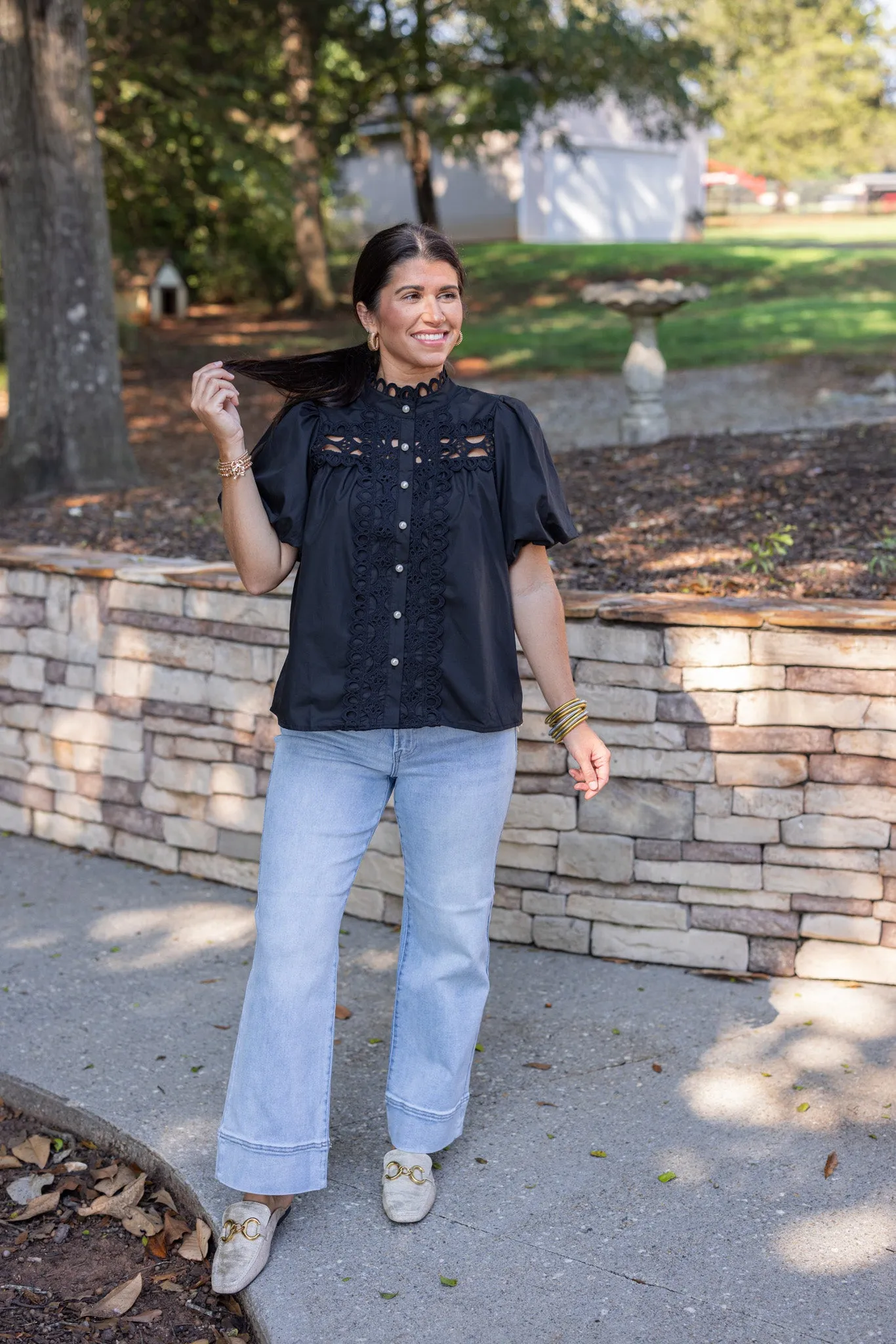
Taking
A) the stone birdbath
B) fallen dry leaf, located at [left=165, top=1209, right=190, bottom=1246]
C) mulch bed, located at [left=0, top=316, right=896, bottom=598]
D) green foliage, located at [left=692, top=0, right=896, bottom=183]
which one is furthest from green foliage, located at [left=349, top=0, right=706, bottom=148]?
green foliage, located at [left=692, top=0, right=896, bottom=183]

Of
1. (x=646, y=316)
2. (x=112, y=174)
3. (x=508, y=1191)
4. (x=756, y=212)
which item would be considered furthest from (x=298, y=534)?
(x=756, y=212)

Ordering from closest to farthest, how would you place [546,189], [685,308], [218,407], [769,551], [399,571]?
1. [218,407]
2. [399,571]
3. [769,551]
4. [685,308]
5. [546,189]

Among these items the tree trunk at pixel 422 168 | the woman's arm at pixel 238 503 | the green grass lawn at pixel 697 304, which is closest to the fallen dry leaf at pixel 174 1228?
the woman's arm at pixel 238 503

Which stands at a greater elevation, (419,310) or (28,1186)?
(419,310)

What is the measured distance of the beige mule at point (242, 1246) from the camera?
2.62 metres

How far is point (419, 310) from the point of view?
2.66 meters

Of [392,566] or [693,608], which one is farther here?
[693,608]

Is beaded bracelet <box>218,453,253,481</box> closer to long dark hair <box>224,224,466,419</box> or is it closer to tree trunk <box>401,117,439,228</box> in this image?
long dark hair <box>224,224,466,419</box>

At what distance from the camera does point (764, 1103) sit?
10.6 feet

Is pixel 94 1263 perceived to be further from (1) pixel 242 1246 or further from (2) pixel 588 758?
(2) pixel 588 758

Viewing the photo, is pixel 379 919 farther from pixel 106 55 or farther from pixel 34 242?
→ pixel 106 55

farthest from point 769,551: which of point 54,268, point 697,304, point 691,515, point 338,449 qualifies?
point 697,304

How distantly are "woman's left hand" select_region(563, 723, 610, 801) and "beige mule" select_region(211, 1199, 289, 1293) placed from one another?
1038mm

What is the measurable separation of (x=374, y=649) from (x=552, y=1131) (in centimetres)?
126
